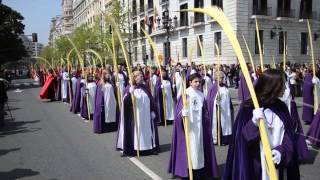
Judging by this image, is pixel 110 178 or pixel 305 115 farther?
pixel 305 115

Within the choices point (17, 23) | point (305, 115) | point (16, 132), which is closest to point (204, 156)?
point (305, 115)

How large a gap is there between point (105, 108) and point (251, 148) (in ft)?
27.0

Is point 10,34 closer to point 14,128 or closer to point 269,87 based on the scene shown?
point 14,128

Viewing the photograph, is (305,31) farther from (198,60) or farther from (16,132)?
(16,132)

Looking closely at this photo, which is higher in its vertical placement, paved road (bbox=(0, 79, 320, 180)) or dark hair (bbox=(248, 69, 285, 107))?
dark hair (bbox=(248, 69, 285, 107))

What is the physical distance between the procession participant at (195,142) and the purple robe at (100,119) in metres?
5.22

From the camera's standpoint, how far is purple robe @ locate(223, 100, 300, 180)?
3.82 metres

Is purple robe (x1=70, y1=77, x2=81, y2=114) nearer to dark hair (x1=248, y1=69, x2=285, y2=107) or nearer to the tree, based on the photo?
dark hair (x1=248, y1=69, x2=285, y2=107)

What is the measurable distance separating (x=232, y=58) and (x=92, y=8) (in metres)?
60.6

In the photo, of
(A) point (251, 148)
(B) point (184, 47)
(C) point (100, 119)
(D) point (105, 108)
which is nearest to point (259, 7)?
(B) point (184, 47)

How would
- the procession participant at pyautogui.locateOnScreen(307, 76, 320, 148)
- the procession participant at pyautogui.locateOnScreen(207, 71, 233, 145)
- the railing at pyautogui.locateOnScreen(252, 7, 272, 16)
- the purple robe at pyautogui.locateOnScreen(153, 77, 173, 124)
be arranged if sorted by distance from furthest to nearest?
the railing at pyautogui.locateOnScreen(252, 7, 272, 16) → the purple robe at pyautogui.locateOnScreen(153, 77, 173, 124) → the procession participant at pyautogui.locateOnScreen(207, 71, 233, 145) → the procession participant at pyautogui.locateOnScreen(307, 76, 320, 148)

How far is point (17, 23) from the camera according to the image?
2064 inches

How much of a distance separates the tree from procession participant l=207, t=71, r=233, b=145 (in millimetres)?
41177

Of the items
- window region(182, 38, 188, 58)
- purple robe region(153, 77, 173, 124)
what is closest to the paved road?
purple robe region(153, 77, 173, 124)
